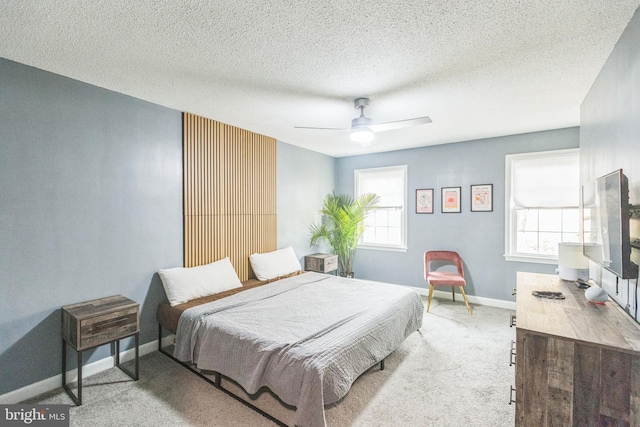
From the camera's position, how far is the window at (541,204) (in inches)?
156

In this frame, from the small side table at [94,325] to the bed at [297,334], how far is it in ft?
1.40

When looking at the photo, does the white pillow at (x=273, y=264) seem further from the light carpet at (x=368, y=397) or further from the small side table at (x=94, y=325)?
the small side table at (x=94, y=325)

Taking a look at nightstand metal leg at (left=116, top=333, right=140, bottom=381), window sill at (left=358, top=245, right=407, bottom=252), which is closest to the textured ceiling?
nightstand metal leg at (left=116, top=333, right=140, bottom=381)

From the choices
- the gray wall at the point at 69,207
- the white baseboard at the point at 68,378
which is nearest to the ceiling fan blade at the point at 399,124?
the gray wall at the point at 69,207

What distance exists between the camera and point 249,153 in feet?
13.8

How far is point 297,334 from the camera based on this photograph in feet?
7.55

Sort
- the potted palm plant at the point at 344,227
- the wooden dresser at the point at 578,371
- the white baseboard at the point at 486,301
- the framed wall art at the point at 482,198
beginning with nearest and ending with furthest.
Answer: the wooden dresser at the point at 578,371 < the white baseboard at the point at 486,301 < the framed wall art at the point at 482,198 < the potted palm plant at the point at 344,227

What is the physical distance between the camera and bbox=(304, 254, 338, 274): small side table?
4969 millimetres

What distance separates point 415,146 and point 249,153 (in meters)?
2.76

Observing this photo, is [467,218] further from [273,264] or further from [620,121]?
[273,264]

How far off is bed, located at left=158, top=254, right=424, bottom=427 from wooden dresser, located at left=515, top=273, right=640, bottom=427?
1.07 meters

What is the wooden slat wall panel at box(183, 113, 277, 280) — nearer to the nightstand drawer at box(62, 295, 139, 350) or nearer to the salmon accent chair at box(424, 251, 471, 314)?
the nightstand drawer at box(62, 295, 139, 350)

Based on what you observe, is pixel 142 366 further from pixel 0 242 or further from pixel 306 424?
pixel 306 424

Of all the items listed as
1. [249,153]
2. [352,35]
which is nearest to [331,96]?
[352,35]
